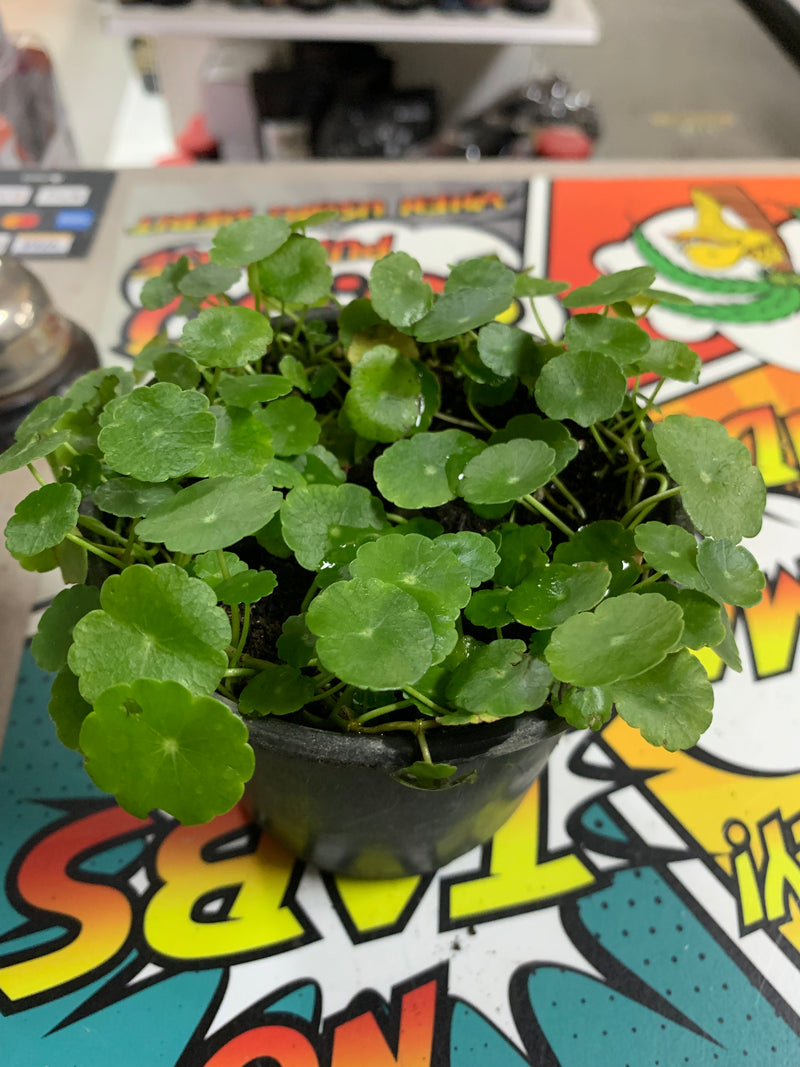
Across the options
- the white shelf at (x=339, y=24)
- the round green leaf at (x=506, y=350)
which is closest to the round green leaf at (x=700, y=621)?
the round green leaf at (x=506, y=350)

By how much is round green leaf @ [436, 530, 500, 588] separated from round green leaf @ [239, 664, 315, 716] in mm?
114

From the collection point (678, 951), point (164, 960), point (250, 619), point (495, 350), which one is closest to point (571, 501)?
point (495, 350)

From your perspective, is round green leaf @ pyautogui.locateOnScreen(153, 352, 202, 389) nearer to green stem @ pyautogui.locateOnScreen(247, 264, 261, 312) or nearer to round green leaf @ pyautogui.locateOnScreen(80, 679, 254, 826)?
green stem @ pyautogui.locateOnScreen(247, 264, 261, 312)

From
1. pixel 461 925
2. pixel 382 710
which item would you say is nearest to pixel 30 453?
pixel 382 710

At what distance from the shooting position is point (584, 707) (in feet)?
1.48

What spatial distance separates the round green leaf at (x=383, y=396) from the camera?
1.85 feet

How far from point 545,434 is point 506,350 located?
0.25ft

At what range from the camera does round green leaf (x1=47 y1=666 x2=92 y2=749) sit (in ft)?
1.57

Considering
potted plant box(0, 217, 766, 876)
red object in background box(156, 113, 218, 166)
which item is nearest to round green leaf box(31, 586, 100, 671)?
potted plant box(0, 217, 766, 876)

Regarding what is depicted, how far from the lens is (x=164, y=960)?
0.65 meters

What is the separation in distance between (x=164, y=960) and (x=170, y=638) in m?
0.36

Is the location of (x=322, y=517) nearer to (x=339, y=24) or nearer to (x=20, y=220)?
(x=20, y=220)

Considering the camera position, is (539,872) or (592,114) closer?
(539,872)

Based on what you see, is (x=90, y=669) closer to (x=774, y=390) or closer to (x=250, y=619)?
(x=250, y=619)
